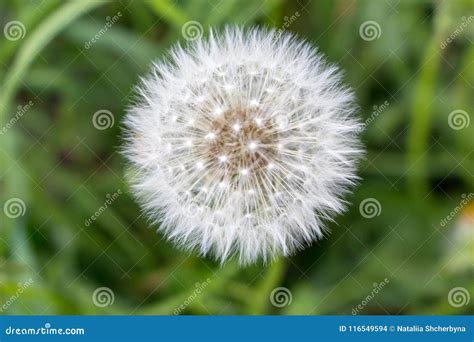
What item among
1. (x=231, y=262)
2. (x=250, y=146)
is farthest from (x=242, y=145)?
(x=231, y=262)

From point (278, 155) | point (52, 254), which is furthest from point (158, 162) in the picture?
point (52, 254)

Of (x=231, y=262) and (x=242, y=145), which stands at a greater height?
(x=242, y=145)

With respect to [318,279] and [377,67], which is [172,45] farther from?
[318,279]

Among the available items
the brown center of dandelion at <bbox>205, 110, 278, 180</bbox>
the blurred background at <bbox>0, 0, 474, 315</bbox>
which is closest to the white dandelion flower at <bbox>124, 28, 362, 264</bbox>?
the brown center of dandelion at <bbox>205, 110, 278, 180</bbox>

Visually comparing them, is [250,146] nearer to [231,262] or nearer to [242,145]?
[242,145]

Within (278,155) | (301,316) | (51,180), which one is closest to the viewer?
(278,155)

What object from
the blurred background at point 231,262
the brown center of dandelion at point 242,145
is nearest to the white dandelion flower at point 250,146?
the brown center of dandelion at point 242,145

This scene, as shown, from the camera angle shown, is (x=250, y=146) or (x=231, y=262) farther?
(x=231, y=262)
